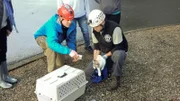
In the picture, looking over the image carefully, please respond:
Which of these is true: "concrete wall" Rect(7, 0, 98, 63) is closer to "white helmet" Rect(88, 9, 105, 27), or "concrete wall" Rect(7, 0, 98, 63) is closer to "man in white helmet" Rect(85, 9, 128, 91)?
"man in white helmet" Rect(85, 9, 128, 91)

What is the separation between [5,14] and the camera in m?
3.58

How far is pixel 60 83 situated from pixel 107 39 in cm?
100

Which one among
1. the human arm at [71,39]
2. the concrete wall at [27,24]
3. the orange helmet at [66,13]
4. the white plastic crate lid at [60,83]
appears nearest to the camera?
the white plastic crate lid at [60,83]

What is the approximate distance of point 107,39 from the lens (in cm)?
375

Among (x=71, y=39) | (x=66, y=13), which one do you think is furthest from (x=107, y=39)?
(x=66, y=13)

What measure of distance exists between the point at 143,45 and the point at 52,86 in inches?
98.4

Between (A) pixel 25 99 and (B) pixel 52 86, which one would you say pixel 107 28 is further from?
(A) pixel 25 99

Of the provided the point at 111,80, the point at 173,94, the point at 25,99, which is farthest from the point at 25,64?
the point at 173,94

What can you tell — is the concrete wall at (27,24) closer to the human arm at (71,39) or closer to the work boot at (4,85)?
the work boot at (4,85)

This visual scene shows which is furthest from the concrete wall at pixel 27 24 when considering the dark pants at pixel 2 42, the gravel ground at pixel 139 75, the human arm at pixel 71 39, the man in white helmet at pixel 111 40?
the man in white helmet at pixel 111 40

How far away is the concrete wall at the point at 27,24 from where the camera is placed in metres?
5.18

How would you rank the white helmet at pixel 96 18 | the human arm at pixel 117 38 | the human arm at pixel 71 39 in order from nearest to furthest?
the white helmet at pixel 96 18, the human arm at pixel 117 38, the human arm at pixel 71 39

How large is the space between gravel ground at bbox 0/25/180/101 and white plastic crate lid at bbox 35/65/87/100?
37 centimetres

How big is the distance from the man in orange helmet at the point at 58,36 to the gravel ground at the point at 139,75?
0.48 metres
